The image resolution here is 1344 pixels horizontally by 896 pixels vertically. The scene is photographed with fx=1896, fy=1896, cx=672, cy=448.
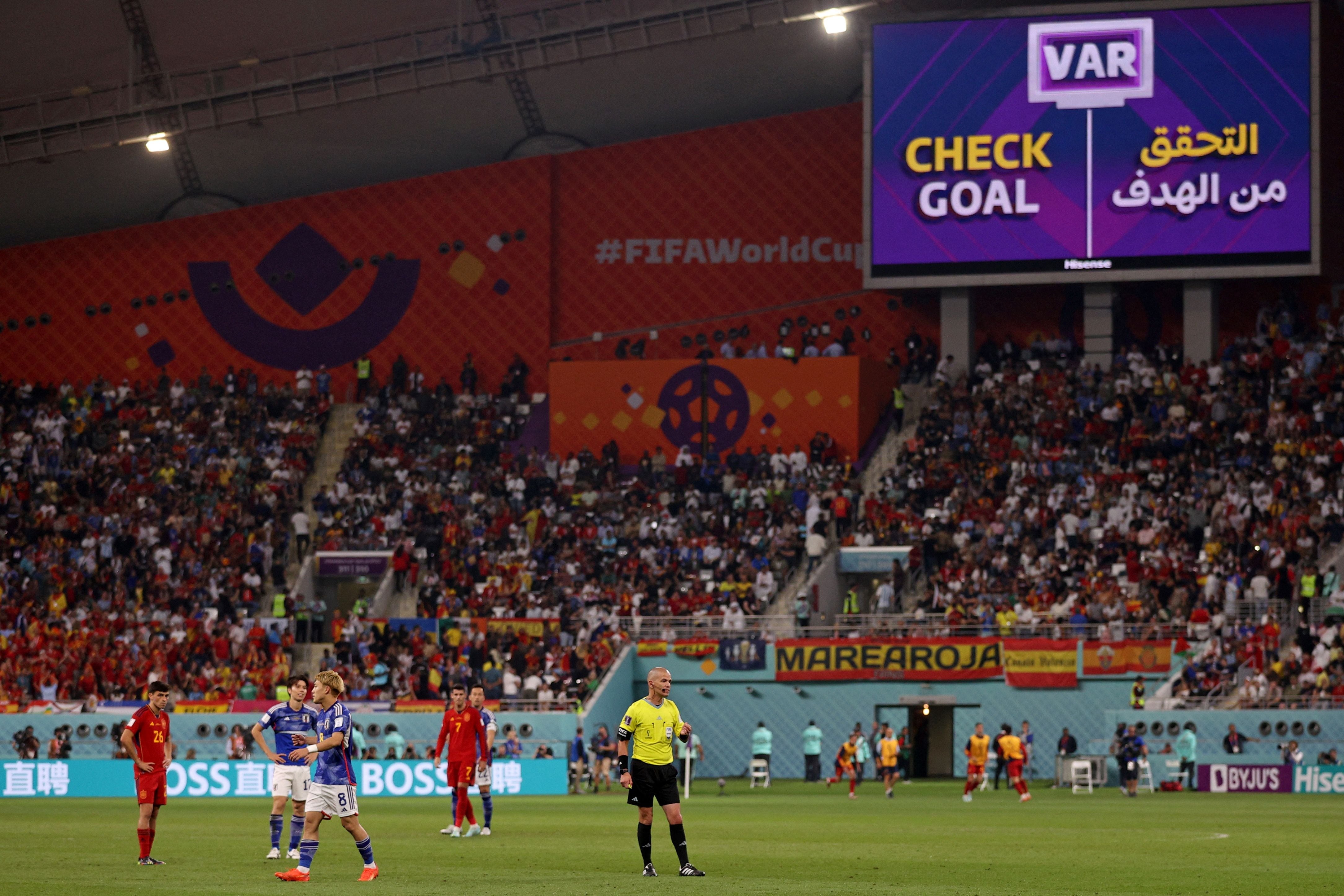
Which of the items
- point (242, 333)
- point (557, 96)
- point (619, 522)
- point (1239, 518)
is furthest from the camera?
point (242, 333)

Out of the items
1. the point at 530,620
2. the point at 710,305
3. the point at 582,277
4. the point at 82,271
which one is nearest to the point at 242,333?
the point at 82,271

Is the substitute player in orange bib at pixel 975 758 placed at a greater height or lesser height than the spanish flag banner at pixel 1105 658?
lesser

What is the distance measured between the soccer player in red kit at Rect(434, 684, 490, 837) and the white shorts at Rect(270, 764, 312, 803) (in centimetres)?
481

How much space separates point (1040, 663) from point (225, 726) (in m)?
18.1

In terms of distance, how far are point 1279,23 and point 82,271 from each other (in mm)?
36203

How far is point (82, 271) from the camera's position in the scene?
59.6m

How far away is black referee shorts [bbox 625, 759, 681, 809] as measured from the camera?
1725 centimetres

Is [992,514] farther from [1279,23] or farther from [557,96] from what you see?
[557,96]

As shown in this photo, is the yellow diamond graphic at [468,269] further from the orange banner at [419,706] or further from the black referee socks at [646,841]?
the black referee socks at [646,841]

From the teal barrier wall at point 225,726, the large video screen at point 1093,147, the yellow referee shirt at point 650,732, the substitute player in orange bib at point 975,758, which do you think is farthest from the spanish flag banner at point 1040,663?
the yellow referee shirt at point 650,732

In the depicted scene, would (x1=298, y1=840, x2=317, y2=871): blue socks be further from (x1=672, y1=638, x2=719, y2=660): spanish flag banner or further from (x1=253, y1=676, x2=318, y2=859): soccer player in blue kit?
(x1=672, y1=638, x2=719, y2=660): spanish flag banner

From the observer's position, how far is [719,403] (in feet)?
175

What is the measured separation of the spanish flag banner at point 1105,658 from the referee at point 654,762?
26.1 meters

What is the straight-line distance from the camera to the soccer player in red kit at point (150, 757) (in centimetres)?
1912
